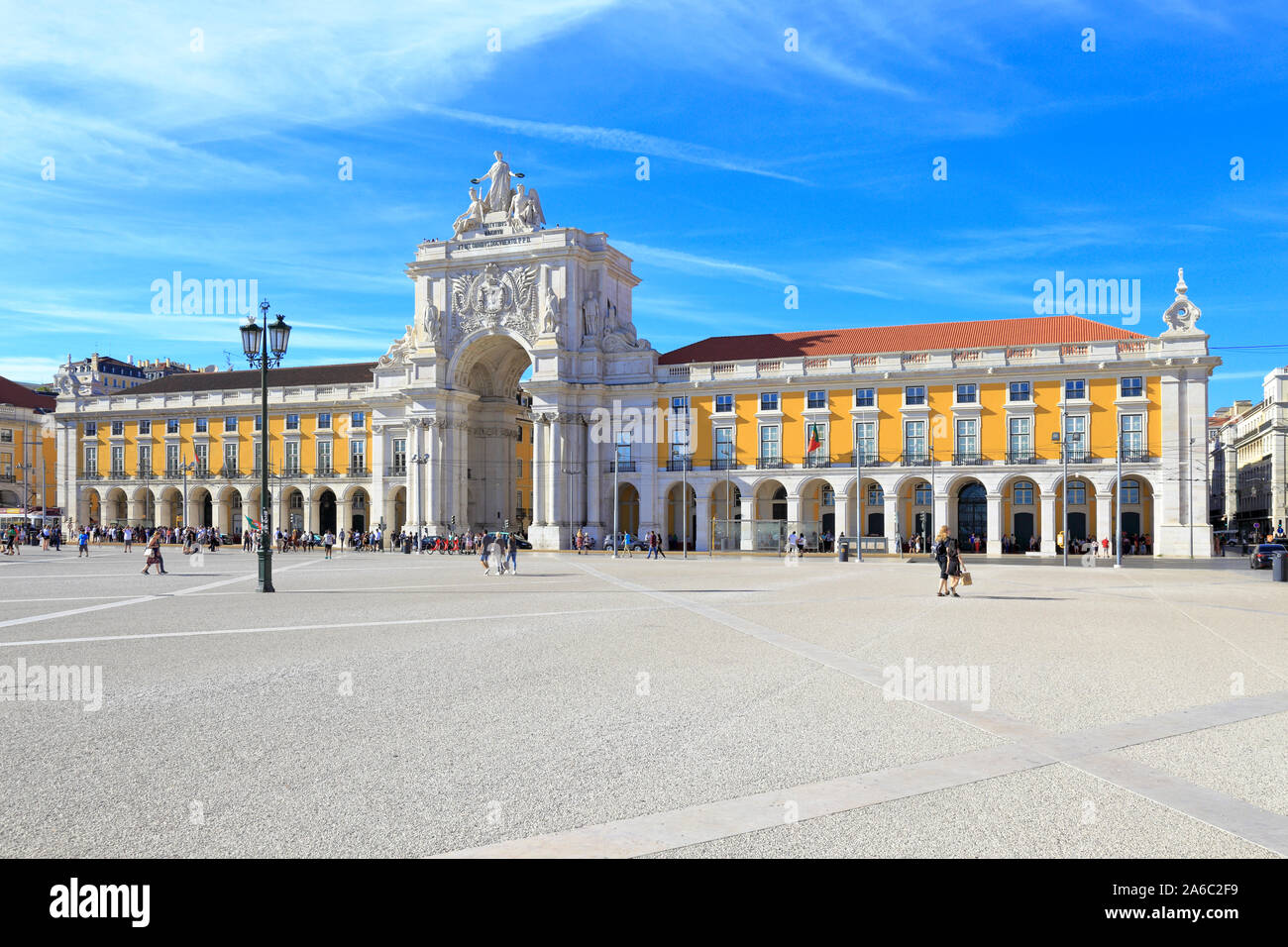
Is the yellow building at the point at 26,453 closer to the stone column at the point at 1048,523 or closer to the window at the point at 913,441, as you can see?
the window at the point at 913,441

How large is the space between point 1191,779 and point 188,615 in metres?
16.9

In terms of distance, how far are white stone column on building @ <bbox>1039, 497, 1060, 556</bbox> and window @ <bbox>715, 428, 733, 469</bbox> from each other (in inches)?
742

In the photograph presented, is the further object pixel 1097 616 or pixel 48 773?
pixel 1097 616

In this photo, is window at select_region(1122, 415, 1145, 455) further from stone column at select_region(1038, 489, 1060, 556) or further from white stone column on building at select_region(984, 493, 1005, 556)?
white stone column on building at select_region(984, 493, 1005, 556)

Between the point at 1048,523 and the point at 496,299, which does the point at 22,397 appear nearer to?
the point at 496,299

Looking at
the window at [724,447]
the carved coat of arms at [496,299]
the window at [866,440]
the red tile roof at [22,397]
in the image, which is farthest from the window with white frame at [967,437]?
the red tile roof at [22,397]

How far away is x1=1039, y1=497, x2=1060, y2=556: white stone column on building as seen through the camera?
56.8 meters

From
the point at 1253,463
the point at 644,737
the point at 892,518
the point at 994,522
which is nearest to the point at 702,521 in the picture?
the point at 892,518

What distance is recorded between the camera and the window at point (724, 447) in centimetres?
6550

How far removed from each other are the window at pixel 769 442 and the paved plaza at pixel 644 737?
46.1 metres
